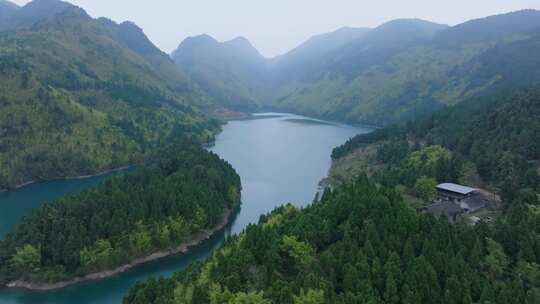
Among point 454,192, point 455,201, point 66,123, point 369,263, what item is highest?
point 66,123

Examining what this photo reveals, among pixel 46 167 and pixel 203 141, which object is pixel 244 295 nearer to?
pixel 46 167

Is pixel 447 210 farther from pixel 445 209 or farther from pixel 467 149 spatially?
pixel 467 149

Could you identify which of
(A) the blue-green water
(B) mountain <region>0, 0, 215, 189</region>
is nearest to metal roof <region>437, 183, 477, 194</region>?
(A) the blue-green water

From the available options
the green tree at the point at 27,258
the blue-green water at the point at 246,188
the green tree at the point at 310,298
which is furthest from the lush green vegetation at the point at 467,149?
the green tree at the point at 27,258

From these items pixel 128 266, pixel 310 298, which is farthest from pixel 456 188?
pixel 128 266

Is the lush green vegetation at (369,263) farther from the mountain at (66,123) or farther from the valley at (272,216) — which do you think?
the mountain at (66,123)
